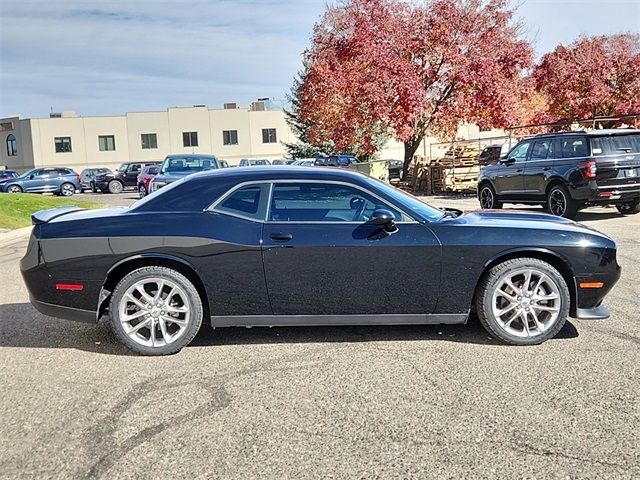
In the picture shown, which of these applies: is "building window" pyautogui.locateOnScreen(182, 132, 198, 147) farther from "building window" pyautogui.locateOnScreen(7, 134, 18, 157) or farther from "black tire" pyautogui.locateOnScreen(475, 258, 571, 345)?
"black tire" pyautogui.locateOnScreen(475, 258, 571, 345)

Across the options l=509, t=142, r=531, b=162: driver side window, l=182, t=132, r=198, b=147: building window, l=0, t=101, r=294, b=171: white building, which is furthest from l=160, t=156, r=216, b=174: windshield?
l=182, t=132, r=198, b=147: building window

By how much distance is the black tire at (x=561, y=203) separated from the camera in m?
12.2

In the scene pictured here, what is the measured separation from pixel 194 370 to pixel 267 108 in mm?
58567

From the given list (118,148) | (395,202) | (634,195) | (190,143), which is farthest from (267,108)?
(395,202)

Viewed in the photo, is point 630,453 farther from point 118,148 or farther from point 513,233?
point 118,148

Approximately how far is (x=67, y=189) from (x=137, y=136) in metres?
28.0

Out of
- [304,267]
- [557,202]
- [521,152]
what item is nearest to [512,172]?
[521,152]

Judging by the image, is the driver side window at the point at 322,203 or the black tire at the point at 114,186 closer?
the driver side window at the point at 322,203

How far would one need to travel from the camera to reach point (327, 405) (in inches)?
149

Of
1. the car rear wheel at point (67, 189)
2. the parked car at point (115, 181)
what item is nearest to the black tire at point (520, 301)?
the car rear wheel at point (67, 189)

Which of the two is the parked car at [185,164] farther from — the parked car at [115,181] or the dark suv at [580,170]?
the parked car at [115,181]

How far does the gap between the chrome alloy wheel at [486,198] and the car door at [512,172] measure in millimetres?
550

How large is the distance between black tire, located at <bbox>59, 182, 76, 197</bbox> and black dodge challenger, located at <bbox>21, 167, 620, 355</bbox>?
2860 centimetres

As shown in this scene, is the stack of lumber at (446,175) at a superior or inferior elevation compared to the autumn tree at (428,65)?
inferior
